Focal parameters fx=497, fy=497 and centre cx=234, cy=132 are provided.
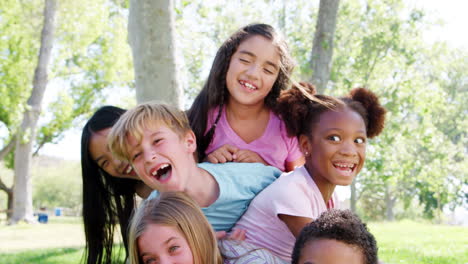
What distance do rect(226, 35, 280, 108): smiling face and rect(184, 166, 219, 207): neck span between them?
0.73 m

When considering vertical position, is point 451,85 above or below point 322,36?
below

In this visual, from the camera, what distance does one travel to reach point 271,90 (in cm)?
376

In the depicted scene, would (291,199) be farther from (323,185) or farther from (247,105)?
(247,105)

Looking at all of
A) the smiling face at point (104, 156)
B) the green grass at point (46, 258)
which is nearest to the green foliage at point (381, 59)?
the green grass at point (46, 258)

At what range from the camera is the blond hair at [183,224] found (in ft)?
8.32

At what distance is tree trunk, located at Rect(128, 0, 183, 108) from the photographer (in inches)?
195

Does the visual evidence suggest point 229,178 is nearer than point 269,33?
Yes

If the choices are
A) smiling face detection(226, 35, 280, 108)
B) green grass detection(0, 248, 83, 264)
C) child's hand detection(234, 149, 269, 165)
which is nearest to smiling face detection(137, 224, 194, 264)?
child's hand detection(234, 149, 269, 165)

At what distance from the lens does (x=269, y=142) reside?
11.9 feet

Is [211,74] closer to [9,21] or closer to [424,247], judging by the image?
[424,247]

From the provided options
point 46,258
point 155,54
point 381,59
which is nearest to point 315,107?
point 155,54

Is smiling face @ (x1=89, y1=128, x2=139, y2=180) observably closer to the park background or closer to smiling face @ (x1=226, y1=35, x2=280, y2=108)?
smiling face @ (x1=226, y1=35, x2=280, y2=108)

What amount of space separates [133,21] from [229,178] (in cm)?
264

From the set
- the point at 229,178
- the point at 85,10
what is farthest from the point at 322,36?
the point at 85,10
